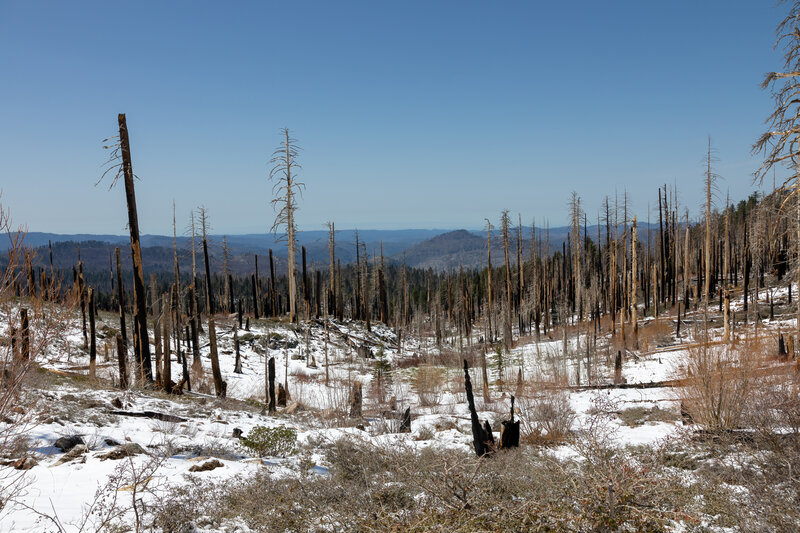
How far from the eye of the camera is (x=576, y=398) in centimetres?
1900

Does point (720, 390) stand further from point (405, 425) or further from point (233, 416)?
point (233, 416)

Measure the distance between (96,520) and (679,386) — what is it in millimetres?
13837

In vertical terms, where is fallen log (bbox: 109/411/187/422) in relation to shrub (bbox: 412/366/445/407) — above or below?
above

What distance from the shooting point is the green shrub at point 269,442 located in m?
9.65

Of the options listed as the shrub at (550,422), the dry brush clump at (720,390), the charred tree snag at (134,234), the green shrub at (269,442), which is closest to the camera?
the green shrub at (269,442)

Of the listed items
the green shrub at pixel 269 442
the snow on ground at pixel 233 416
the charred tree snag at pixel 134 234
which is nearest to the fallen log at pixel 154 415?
the snow on ground at pixel 233 416

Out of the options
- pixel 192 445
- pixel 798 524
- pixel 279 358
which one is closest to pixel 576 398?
pixel 798 524

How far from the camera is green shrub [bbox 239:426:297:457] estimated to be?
9.65m

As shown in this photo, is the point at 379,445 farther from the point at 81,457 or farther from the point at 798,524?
the point at 798,524

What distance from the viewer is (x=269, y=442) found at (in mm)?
9781

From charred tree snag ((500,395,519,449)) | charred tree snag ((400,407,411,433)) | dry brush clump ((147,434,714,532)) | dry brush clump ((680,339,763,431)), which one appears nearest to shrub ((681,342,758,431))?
dry brush clump ((680,339,763,431))

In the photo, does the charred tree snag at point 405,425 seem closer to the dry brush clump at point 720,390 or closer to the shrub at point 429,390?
the shrub at point 429,390

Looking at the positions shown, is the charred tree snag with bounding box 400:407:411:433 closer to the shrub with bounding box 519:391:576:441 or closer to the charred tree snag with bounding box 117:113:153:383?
the shrub with bounding box 519:391:576:441

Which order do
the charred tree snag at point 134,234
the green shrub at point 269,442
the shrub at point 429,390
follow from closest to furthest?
1. the green shrub at point 269,442
2. the charred tree snag at point 134,234
3. the shrub at point 429,390
